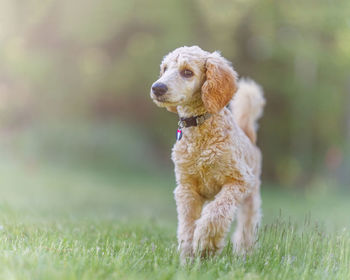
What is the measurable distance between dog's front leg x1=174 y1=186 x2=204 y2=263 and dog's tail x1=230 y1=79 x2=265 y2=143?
4.46 ft

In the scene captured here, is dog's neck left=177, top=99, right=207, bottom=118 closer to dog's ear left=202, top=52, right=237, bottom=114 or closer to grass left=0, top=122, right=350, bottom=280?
dog's ear left=202, top=52, right=237, bottom=114

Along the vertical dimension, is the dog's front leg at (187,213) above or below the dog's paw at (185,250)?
above

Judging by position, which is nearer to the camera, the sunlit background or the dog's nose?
the dog's nose

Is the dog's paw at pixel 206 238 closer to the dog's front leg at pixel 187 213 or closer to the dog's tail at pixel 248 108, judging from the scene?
the dog's front leg at pixel 187 213

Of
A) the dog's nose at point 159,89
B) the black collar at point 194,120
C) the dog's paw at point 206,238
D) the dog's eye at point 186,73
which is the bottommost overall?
the dog's paw at point 206,238

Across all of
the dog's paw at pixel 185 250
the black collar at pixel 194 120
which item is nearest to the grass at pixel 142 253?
the dog's paw at pixel 185 250

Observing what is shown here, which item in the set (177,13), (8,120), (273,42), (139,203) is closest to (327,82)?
(273,42)

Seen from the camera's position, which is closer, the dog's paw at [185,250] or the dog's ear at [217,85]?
the dog's paw at [185,250]

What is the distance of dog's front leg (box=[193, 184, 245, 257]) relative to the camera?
3.73m

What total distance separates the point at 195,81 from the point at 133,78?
11.6m

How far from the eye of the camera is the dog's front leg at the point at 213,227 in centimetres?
373

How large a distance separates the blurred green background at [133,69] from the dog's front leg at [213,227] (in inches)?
428

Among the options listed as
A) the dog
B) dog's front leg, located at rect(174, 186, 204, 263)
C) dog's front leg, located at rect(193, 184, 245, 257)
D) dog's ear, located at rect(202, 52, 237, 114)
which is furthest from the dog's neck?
dog's front leg, located at rect(193, 184, 245, 257)

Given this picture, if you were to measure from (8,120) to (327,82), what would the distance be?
453 inches
